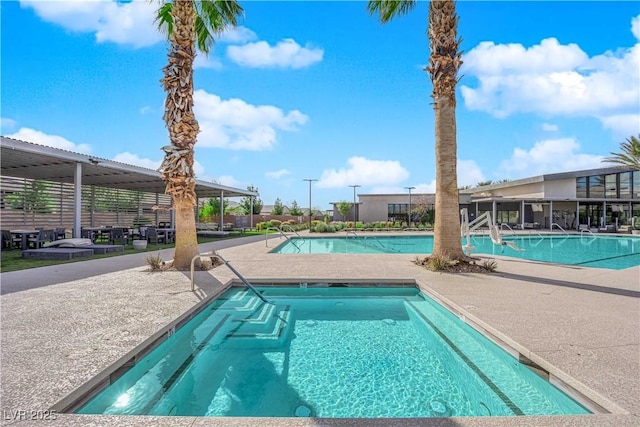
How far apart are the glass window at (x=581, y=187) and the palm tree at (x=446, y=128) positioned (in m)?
28.7

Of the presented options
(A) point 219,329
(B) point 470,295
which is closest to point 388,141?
(B) point 470,295

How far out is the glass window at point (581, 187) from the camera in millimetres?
30719

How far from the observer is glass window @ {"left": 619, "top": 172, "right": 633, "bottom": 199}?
3055cm

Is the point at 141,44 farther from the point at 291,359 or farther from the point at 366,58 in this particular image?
the point at 291,359

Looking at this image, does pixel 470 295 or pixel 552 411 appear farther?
pixel 470 295

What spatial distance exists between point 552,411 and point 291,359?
8.59 ft

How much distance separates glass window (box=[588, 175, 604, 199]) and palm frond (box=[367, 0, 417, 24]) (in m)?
29.8

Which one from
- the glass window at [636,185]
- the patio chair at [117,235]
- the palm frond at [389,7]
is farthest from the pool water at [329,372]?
the glass window at [636,185]

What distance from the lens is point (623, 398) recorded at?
102 inches

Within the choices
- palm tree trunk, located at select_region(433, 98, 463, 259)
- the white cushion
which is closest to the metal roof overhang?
the white cushion

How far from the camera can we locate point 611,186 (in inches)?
1211

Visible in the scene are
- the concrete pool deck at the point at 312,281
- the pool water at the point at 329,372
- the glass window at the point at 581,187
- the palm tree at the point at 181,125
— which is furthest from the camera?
the glass window at the point at 581,187

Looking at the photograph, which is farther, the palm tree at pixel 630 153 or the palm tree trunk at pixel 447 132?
the palm tree at pixel 630 153

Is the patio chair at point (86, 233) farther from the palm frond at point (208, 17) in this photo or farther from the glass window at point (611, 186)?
the glass window at point (611, 186)
